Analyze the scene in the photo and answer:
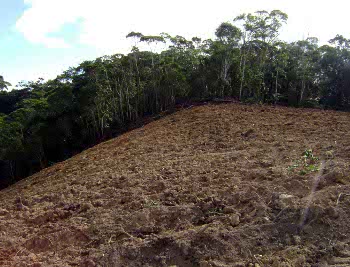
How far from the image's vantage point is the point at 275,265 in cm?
336

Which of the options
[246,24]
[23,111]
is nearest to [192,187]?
[246,24]

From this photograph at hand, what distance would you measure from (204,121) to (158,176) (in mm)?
5895

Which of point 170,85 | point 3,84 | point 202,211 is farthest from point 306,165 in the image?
point 3,84

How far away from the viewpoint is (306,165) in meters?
5.71

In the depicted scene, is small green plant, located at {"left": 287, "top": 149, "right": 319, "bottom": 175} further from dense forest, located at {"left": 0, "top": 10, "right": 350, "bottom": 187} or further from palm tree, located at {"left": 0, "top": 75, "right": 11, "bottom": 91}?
palm tree, located at {"left": 0, "top": 75, "right": 11, "bottom": 91}

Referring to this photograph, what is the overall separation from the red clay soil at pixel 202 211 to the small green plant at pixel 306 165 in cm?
2

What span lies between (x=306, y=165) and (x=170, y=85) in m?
13.7

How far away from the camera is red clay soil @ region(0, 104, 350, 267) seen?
374cm

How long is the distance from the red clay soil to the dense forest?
30.8 feet

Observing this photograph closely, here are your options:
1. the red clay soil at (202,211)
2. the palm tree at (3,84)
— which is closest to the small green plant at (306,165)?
the red clay soil at (202,211)

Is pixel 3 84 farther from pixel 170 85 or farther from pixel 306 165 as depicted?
pixel 306 165

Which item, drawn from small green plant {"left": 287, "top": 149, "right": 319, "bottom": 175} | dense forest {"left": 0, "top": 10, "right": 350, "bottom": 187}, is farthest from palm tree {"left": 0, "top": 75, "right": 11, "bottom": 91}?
small green plant {"left": 287, "top": 149, "right": 319, "bottom": 175}

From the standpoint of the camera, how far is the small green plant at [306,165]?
17.6 ft

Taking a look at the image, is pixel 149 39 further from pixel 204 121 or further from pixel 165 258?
pixel 165 258
